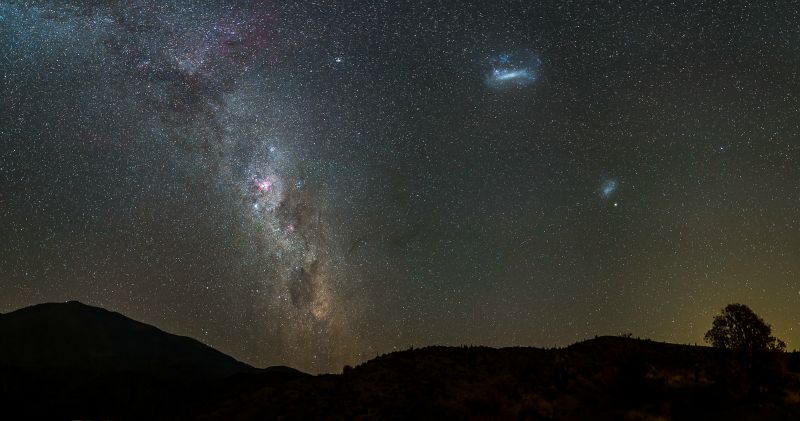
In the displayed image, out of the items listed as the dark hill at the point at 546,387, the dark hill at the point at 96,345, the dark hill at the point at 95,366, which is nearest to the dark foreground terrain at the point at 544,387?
the dark hill at the point at 546,387

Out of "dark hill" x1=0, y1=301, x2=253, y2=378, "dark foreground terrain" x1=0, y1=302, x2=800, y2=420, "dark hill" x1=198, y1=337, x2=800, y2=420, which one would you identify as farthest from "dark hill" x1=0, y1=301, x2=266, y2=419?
"dark hill" x1=198, y1=337, x2=800, y2=420

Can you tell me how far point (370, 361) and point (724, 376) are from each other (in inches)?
658

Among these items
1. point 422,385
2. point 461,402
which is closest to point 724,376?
point 461,402

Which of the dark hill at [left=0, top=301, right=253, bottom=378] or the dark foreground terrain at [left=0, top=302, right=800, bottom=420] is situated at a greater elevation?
the dark hill at [left=0, top=301, right=253, bottom=378]

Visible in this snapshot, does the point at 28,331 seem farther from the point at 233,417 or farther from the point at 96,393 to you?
the point at 233,417

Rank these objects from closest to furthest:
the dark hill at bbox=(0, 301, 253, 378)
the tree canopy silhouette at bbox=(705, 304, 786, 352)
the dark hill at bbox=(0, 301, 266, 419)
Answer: the tree canopy silhouette at bbox=(705, 304, 786, 352)
the dark hill at bbox=(0, 301, 266, 419)
the dark hill at bbox=(0, 301, 253, 378)

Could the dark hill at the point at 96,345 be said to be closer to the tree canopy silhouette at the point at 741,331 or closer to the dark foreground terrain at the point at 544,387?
the dark foreground terrain at the point at 544,387

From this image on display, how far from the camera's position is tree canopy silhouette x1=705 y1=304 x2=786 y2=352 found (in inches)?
1113

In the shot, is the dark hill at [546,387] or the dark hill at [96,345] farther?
the dark hill at [96,345]

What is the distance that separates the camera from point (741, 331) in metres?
29.5

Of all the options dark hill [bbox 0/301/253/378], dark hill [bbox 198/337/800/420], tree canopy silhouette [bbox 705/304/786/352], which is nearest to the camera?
dark hill [bbox 198/337/800/420]

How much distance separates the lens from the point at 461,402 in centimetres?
2061

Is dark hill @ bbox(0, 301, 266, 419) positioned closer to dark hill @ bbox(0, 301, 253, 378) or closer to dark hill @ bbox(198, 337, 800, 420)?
dark hill @ bbox(0, 301, 253, 378)

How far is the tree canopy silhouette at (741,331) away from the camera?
28.3m
